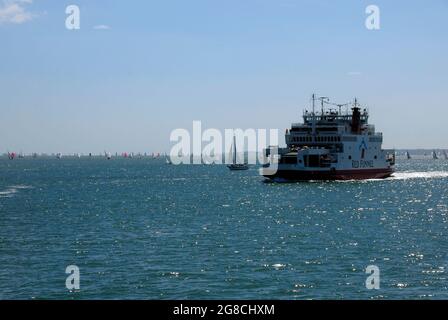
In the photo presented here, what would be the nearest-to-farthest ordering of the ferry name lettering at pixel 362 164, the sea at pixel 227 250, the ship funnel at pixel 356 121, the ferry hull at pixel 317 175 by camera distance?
1. the sea at pixel 227 250
2. the ferry hull at pixel 317 175
3. the ferry name lettering at pixel 362 164
4. the ship funnel at pixel 356 121

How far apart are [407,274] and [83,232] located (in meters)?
28.4

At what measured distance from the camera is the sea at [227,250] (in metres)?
28.3

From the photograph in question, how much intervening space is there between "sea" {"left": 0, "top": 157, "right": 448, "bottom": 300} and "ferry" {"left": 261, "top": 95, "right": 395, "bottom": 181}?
80.4 feet

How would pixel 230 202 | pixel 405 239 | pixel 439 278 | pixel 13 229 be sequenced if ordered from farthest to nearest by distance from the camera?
1. pixel 230 202
2. pixel 13 229
3. pixel 405 239
4. pixel 439 278

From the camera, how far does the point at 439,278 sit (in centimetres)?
3006

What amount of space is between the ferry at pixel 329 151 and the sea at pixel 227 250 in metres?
24.5

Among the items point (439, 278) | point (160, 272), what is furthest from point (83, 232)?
point (439, 278)

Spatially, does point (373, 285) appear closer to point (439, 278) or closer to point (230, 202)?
point (439, 278)

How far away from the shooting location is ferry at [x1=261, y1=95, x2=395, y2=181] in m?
99.9
